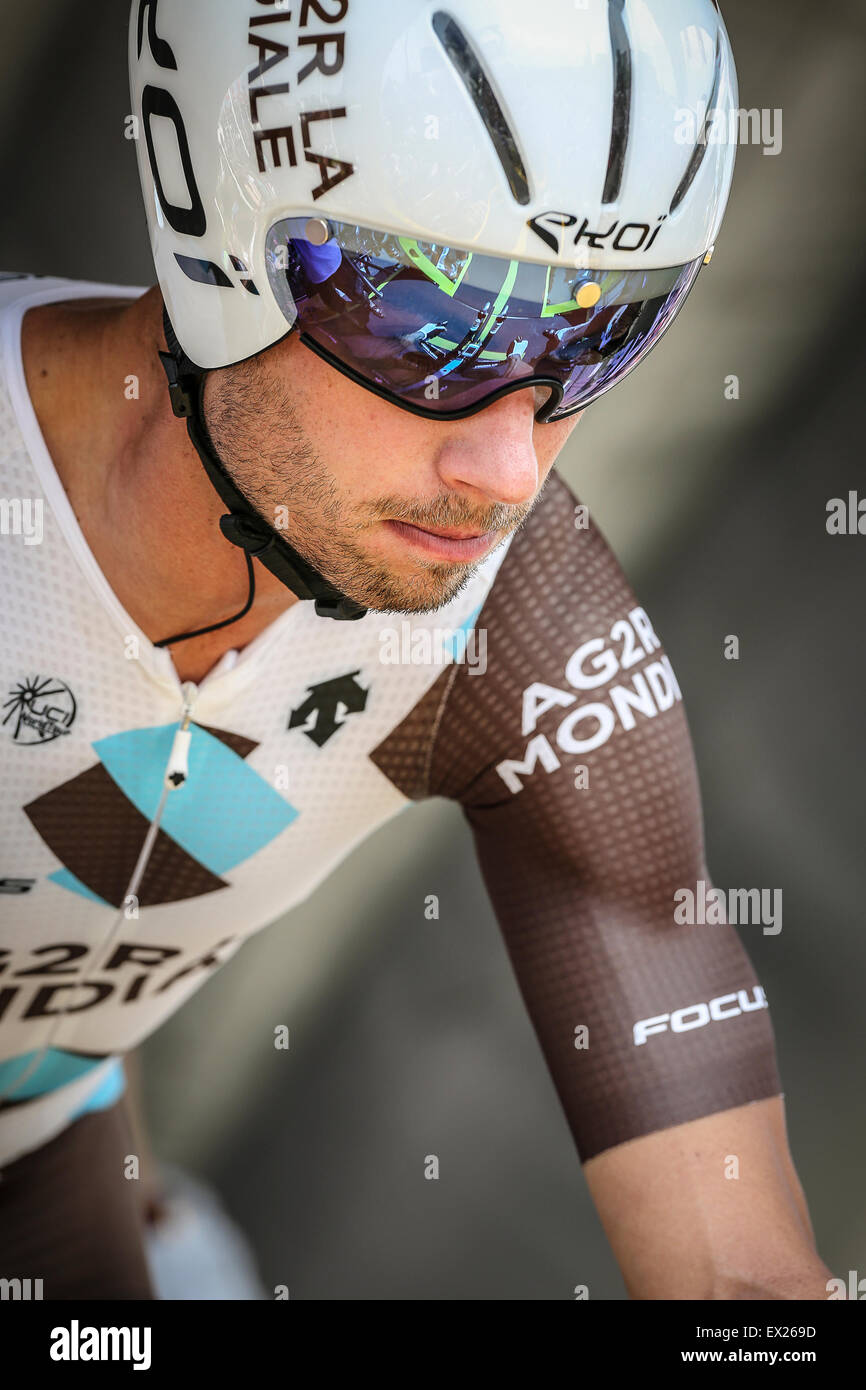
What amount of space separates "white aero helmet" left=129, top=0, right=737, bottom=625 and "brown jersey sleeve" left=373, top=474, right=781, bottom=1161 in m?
0.26

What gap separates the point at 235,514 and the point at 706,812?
159 centimetres

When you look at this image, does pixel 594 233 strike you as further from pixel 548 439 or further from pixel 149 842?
pixel 149 842

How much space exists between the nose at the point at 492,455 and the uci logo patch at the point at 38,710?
1.16 feet

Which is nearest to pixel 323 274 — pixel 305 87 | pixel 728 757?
pixel 305 87

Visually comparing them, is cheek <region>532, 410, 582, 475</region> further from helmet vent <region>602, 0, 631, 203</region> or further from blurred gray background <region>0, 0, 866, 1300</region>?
blurred gray background <region>0, 0, 866, 1300</region>

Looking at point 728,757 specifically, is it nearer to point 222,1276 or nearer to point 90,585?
point 222,1276

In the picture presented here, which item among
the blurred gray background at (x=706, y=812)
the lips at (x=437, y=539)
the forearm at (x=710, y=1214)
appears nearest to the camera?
the lips at (x=437, y=539)

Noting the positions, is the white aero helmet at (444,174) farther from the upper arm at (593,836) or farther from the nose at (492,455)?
the upper arm at (593,836)

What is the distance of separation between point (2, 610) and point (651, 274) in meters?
0.52

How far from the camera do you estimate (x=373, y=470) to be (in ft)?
3.04

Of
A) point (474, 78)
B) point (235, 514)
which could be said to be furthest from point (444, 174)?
point (235, 514)

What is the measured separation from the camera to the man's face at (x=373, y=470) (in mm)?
914

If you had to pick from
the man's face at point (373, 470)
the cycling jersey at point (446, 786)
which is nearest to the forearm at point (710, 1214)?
the cycling jersey at point (446, 786)
